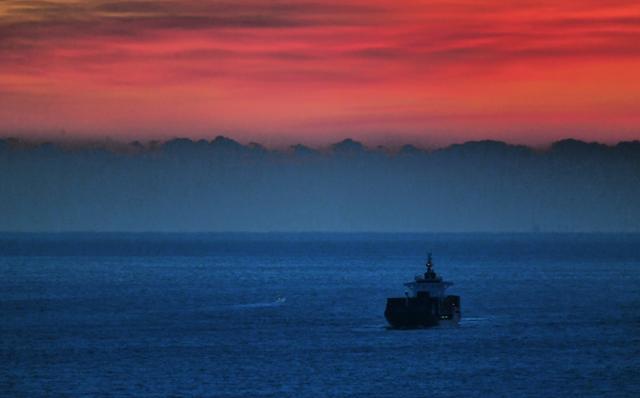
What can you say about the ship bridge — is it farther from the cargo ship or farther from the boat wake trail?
the boat wake trail

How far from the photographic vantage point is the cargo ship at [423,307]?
118375 mm

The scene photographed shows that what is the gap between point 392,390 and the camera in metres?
78.8

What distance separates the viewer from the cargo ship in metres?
118

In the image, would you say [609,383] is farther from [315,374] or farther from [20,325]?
[20,325]

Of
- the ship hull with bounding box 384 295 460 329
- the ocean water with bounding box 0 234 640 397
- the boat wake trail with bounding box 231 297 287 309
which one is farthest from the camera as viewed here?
the boat wake trail with bounding box 231 297 287 309

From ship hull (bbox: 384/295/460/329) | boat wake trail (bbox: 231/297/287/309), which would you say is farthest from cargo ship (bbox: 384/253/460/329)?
boat wake trail (bbox: 231/297/287/309)

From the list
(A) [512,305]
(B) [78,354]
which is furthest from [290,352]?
(A) [512,305]

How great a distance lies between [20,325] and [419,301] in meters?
35.5

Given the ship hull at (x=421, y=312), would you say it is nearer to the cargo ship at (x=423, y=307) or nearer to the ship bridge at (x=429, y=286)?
the cargo ship at (x=423, y=307)

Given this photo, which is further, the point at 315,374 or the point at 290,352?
the point at 290,352

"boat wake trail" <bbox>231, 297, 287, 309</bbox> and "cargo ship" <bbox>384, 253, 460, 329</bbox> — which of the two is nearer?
"cargo ship" <bbox>384, 253, 460, 329</bbox>

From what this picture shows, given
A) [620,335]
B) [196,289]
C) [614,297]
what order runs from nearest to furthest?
[620,335] → [614,297] → [196,289]

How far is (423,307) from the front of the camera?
4739 inches

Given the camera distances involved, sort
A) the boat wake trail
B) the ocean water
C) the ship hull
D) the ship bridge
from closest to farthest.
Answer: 1. the ocean water
2. the ship hull
3. the ship bridge
4. the boat wake trail
